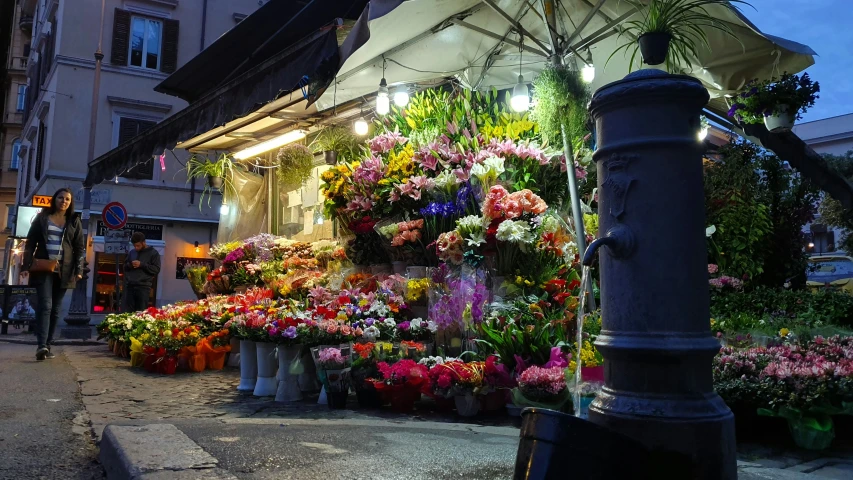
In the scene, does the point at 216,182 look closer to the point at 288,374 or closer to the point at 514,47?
the point at 514,47

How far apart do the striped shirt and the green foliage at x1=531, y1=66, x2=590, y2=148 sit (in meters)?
5.51

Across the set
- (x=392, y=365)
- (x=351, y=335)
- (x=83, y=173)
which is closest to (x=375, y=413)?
(x=392, y=365)

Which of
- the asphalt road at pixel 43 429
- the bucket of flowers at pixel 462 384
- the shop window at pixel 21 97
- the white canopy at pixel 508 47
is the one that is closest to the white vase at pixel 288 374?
the bucket of flowers at pixel 462 384

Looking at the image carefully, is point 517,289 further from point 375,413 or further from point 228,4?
point 228,4

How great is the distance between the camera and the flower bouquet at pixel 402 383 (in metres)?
4.67

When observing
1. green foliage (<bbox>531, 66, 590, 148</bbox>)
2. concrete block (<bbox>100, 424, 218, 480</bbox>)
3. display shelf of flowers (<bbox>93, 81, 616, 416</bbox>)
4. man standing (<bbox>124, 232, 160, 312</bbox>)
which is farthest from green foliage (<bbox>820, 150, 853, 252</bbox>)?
concrete block (<bbox>100, 424, 218, 480</bbox>)

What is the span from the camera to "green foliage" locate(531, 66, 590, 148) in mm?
5977

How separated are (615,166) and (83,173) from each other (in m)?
22.4

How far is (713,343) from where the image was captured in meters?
2.21

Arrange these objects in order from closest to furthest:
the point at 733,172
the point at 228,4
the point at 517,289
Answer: the point at 517,289 < the point at 733,172 < the point at 228,4

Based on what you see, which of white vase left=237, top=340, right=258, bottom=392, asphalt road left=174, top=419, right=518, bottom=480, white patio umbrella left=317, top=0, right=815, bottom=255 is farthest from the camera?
white patio umbrella left=317, top=0, right=815, bottom=255

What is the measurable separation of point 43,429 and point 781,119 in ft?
27.0

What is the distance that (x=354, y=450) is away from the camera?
10.5 ft

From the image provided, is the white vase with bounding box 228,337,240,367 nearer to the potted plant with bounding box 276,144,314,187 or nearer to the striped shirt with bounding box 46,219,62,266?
the striped shirt with bounding box 46,219,62,266
